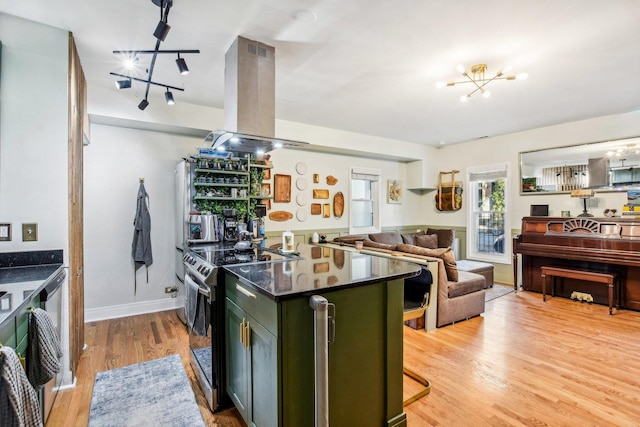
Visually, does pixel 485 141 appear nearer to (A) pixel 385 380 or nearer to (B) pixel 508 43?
(B) pixel 508 43

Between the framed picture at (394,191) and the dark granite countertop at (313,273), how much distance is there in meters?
4.35

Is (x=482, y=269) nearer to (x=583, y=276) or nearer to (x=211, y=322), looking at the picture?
(x=583, y=276)

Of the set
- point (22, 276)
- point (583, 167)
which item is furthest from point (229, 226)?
point (583, 167)

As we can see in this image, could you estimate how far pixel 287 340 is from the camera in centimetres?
147

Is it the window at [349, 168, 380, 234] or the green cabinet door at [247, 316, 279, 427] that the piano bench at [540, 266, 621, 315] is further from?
the green cabinet door at [247, 316, 279, 427]

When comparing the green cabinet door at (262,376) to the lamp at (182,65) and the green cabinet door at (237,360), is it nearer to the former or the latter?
the green cabinet door at (237,360)

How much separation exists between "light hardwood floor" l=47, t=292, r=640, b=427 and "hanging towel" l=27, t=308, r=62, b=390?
2.22 ft

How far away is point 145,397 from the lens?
227 cm

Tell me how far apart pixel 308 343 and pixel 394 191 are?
5.51 metres

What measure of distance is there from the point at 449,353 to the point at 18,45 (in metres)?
4.18

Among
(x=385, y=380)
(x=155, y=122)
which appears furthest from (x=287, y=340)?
(x=155, y=122)

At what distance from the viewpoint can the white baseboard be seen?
12.4ft

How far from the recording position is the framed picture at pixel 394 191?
6.61 metres

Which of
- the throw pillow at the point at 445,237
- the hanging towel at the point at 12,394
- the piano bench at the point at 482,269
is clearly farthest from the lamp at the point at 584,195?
the hanging towel at the point at 12,394
